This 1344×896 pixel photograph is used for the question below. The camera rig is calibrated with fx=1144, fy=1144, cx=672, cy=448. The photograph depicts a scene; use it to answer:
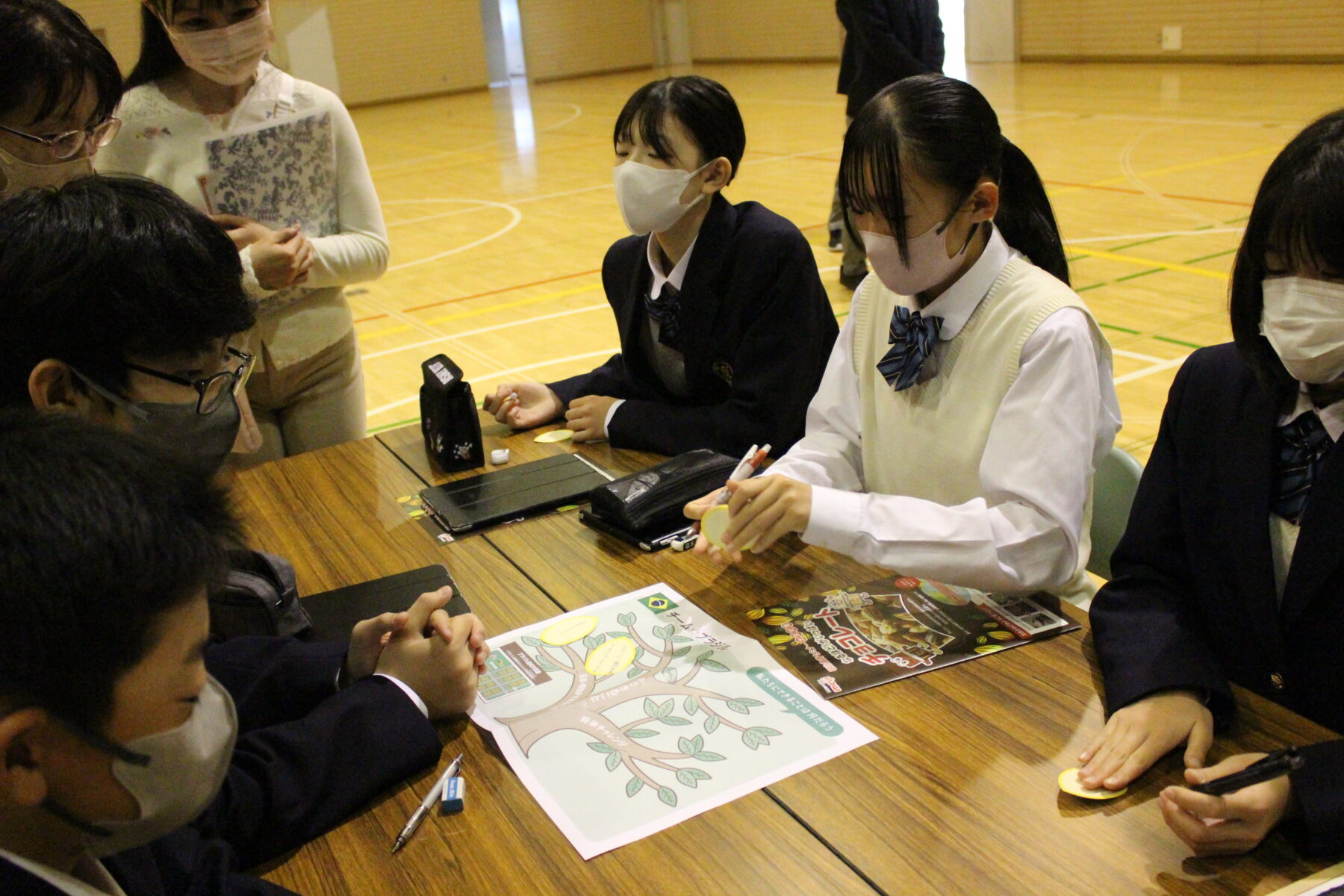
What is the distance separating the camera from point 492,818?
1248 mm

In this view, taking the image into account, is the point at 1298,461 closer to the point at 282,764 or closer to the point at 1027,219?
the point at 1027,219

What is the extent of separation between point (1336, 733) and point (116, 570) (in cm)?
128

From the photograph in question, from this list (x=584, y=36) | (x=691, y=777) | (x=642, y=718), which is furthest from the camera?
(x=584, y=36)

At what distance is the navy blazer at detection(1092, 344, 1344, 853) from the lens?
133 cm

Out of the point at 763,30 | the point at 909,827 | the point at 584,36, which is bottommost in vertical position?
the point at 909,827

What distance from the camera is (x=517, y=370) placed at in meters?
5.07

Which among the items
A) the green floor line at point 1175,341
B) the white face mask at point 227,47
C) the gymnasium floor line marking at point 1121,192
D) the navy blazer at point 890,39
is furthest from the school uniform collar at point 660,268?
the gymnasium floor line marking at point 1121,192

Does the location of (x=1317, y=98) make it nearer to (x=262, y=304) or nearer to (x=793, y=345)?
(x=793, y=345)

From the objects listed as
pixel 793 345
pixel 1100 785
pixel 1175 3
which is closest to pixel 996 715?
pixel 1100 785

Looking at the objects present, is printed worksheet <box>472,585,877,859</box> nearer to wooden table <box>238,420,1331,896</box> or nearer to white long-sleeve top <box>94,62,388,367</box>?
wooden table <box>238,420,1331,896</box>

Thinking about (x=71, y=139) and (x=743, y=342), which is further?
(x=743, y=342)

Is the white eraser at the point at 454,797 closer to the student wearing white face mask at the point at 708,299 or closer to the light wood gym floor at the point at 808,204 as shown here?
the student wearing white face mask at the point at 708,299

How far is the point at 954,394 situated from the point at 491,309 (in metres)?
4.66

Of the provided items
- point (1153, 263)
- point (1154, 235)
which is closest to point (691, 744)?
point (1153, 263)
